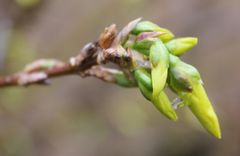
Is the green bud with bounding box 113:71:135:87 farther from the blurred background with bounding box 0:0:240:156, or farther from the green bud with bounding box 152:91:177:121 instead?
the blurred background with bounding box 0:0:240:156

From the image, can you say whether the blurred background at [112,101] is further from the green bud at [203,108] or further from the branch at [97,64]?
the green bud at [203,108]

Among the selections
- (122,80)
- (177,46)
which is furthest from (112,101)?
(177,46)

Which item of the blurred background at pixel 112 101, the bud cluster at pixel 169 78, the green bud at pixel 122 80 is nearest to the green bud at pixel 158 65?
the bud cluster at pixel 169 78

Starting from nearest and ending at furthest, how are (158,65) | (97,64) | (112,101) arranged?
(158,65), (97,64), (112,101)

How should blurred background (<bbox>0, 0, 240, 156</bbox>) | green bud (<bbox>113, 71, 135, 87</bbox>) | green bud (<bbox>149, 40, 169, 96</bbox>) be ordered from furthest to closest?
blurred background (<bbox>0, 0, 240, 156</bbox>), green bud (<bbox>113, 71, 135, 87</bbox>), green bud (<bbox>149, 40, 169, 96</bbox>)

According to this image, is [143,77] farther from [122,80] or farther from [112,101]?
[112,101]

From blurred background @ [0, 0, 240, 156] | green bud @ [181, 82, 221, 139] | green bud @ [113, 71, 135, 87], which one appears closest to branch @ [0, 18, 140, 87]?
green bud @ [113, 71, 135, 87]

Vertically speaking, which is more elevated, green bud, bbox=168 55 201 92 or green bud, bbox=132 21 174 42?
green bud, bbox=132 21 174 42
